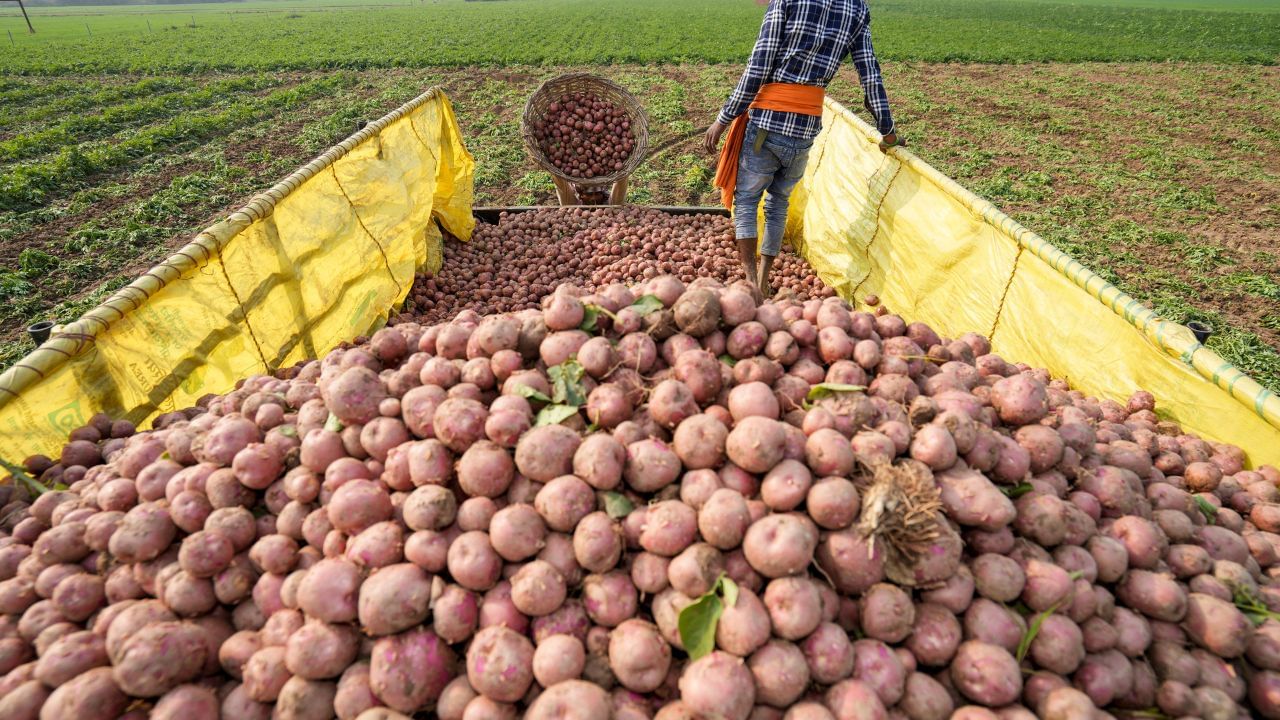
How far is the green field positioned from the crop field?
30 cm

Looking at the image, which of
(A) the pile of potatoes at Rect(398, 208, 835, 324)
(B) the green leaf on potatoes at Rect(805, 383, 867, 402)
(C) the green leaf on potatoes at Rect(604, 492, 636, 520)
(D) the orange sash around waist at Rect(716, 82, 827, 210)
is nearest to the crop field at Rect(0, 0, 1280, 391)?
(A) the pile of potatoes at Rect(398, 208, 835, 324)

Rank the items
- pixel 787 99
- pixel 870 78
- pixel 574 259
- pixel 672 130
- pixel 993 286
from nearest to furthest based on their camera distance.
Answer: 1. pixel 993 286
2. pixel 787 99
3. pixel 870 78
4. pixel 574 259
5. pixel 672 130

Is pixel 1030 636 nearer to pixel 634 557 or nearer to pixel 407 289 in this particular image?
pixel 634 557

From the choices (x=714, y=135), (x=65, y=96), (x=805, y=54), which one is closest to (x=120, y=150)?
(x=65, y=96)

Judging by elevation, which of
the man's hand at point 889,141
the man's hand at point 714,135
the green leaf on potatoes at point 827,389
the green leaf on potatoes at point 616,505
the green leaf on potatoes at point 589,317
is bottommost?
the green leaf on potatoes at point 616,505

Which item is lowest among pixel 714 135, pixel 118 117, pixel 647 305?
pixel 118 117

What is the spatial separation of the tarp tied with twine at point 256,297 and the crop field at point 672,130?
422 cm

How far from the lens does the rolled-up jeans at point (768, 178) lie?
5711 millimetres

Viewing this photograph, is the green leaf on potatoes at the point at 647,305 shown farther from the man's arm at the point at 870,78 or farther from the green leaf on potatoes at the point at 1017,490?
the man's arm at the point at 870,78

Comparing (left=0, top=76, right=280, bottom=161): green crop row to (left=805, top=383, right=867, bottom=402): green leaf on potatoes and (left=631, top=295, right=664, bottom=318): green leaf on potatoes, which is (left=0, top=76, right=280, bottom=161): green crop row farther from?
(left=805, top=383, right=867, bottom=402): green leaf on potatoes

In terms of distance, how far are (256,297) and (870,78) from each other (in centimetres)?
559

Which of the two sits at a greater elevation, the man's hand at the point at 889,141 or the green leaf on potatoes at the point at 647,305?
the man's hand at the point at 889,141

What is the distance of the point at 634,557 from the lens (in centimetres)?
227

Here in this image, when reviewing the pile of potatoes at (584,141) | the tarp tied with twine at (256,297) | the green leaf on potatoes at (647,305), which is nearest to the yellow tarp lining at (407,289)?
the tarp tied with twine at (256,297)
